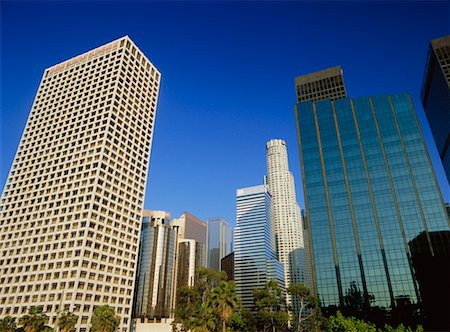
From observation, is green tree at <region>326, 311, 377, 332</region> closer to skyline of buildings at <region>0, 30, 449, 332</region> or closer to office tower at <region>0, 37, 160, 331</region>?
skyline of buildings at <region>0, 30, 449, 332</region>

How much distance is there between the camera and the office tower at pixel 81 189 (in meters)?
89.3

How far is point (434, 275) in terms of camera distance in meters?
97.7

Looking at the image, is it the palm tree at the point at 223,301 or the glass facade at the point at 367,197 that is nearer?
the palm tree at the point at 223,301

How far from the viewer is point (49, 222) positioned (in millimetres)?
98438

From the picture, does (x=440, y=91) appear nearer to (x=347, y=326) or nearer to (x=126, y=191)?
(x=347, y=326)

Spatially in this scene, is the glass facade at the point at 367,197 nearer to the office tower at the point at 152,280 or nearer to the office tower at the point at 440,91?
the office tower at the point at 440,91

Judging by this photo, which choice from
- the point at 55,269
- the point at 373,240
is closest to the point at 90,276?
the point at 55,269

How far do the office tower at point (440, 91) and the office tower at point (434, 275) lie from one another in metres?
64.9

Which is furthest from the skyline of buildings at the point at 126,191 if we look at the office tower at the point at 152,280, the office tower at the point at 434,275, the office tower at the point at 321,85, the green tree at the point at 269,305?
the office tower at the point at 152,280

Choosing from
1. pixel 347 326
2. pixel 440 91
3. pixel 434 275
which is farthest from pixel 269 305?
pixel 440 91

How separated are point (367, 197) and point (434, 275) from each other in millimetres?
29306

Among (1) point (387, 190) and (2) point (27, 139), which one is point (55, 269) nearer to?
(2) point (27, 139)

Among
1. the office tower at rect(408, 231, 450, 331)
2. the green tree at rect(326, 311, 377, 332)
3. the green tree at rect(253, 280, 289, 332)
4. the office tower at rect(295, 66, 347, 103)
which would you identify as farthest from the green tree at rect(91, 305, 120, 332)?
the office tower at rect(295, 66, 347, 103)

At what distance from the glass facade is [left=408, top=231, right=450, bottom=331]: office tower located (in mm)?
2010
